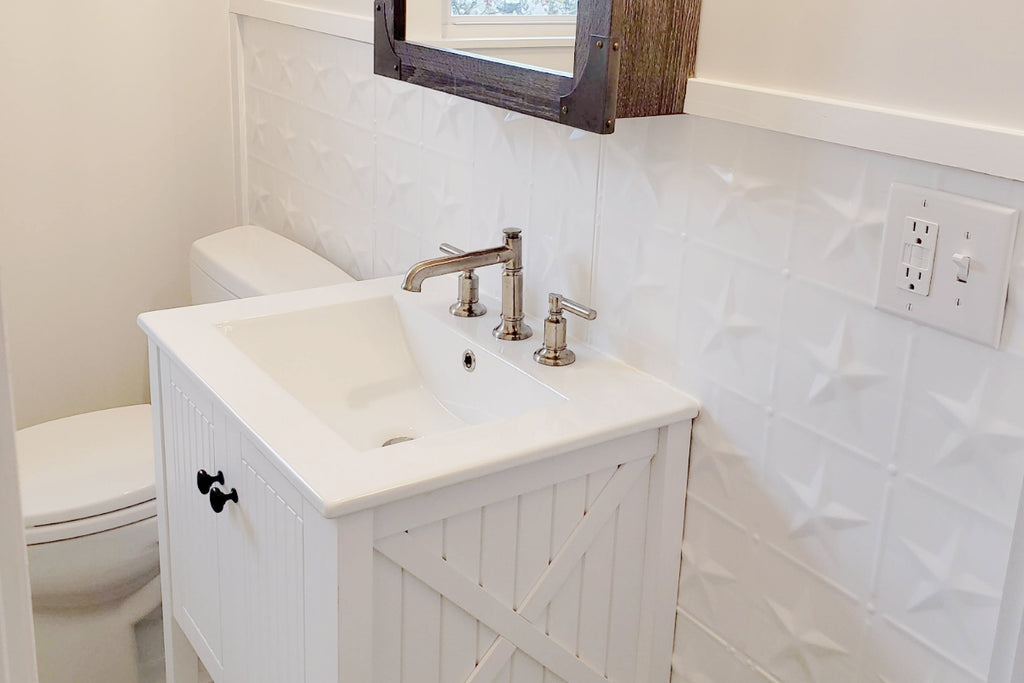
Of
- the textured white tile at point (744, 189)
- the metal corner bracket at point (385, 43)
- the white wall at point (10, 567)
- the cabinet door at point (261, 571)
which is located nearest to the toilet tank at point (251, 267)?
the metal corner bracket at point (385, 43)

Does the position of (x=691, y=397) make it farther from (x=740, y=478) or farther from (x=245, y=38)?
(x=245, y=38)

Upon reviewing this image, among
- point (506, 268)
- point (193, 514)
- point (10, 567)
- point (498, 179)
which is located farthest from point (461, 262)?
point (10, 567)

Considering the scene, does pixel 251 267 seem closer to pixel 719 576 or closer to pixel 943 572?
pixel 719 576

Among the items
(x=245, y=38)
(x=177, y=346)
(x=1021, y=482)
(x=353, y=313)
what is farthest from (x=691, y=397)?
(x=245, y=38)

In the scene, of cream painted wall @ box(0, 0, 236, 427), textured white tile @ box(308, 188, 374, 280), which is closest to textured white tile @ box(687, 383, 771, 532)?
textured white tile @ box(308, 188, 374, 280)

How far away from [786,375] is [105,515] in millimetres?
1183

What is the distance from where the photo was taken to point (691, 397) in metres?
1.27

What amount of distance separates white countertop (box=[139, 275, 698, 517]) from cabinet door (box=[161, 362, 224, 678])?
0.21ft

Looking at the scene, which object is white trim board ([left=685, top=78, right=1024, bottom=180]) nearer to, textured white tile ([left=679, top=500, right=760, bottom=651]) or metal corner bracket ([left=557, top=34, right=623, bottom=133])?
metal corner bracket ([left=557, top=34, right=623, bottom=133])

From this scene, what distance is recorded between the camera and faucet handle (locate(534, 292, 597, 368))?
1349 mm

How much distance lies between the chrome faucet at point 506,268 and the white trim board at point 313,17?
53cm

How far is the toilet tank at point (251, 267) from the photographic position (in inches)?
75.1

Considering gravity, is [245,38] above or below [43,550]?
above

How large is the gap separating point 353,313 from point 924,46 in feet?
2.90
